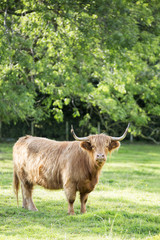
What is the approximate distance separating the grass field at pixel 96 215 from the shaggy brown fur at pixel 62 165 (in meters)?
0.39

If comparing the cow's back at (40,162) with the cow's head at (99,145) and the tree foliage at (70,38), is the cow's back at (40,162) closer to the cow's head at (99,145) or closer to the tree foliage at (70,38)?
the cow's head at (99,145)

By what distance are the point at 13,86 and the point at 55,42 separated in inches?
80.1

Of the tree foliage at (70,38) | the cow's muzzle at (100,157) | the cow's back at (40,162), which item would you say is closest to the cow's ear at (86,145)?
the cow's muzzle at (100,157)

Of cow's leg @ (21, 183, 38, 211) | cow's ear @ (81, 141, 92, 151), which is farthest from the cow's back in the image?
cow's ear @ (81, 141, 92, 151)

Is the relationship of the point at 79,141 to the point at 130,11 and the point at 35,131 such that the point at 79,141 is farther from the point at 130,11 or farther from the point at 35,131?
the point at 35,131

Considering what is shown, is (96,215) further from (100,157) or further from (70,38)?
(70,38)

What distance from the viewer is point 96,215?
6359mm

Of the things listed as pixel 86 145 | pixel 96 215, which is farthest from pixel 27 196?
pixel 96 215

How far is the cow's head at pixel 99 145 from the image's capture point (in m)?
6.62

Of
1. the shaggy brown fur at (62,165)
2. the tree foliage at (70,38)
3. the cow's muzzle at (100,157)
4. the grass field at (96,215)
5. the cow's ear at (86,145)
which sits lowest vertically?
the grass field at (96,215)

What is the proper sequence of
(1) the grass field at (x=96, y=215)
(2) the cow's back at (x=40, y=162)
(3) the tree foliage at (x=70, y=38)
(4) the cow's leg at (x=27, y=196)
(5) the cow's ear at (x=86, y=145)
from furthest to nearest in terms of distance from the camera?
(3) the tree foliage at (x=70, y=38), (4) the cow's leg at (x=27, y=196), (2) the cow's back at (x=40, y=162), (5) the cow's ear at (x=86, y=145), (1) the grass field at (x=96, y=215)

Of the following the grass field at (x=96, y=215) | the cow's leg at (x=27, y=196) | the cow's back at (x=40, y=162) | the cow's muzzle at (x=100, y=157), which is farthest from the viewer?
the cow's leg at (x=27, y=196)

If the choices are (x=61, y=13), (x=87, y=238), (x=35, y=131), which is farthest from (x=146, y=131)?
(x=87, y=238)

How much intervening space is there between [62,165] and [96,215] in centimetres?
114
